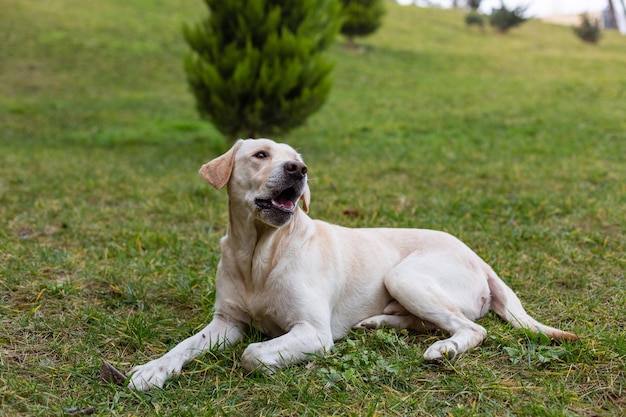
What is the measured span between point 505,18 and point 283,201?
32.9 meters

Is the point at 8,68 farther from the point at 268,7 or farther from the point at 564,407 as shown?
the point at 564,407

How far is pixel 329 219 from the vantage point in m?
6.27

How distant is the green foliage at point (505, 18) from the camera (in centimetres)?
3247

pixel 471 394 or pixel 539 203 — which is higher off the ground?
pixel 471 394

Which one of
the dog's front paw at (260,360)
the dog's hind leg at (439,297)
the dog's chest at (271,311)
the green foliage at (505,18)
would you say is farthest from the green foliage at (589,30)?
the dog's front paw at (260,360)

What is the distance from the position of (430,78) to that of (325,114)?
21.9 feet

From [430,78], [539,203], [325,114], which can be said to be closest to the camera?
[539,203]

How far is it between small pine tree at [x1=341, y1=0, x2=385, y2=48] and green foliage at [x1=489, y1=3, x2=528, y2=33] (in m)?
11.3

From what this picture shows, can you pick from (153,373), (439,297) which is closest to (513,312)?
(439,297)

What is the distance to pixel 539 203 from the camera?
6.68 m

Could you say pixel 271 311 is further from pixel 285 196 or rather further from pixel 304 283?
pixel 285 196

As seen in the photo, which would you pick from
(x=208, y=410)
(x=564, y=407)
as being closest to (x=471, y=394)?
(x=564, y=407)

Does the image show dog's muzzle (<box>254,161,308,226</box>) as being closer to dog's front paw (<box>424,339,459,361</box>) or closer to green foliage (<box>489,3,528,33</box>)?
dog's front paw (<box>424,339,459,361</box>)

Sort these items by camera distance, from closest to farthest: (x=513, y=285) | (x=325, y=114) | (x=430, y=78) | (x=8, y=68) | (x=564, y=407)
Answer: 1. (x=564, y=407)
2. (x=513, y=285)
3. (x=325, y=114)
4. (x=8, y=68)
5. (x=430, y=78)
